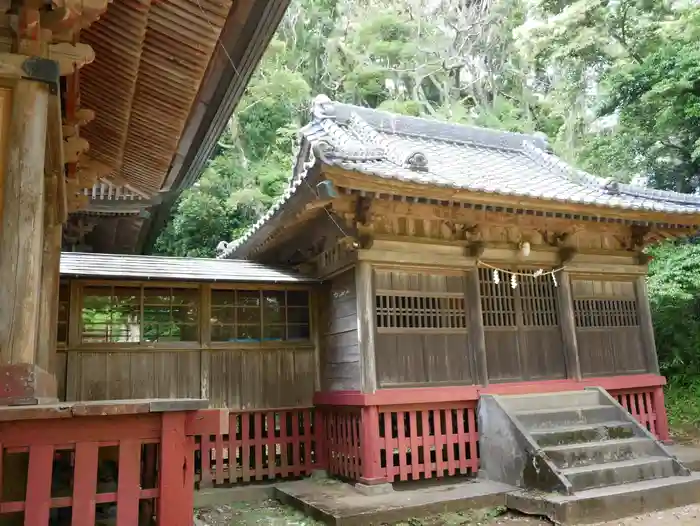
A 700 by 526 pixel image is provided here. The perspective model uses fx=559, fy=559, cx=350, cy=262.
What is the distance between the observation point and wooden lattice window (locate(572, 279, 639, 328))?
31.4ft

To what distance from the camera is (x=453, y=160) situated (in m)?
10.5

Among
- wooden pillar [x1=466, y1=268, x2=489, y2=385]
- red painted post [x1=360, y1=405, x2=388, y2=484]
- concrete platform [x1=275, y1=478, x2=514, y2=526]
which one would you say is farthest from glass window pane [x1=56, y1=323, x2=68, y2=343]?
wooden pillar [x1=466, y1=268, x2=489, y2=385]

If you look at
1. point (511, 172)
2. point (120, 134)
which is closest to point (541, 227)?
point (511, 172)

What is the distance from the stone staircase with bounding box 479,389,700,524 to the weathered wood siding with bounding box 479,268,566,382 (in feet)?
1.85

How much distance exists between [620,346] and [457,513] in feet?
16.3

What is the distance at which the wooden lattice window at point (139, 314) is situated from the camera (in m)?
8.08

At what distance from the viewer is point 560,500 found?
6191 mm

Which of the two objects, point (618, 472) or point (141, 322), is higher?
point (141, 322)

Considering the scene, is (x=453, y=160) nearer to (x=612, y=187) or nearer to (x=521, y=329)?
(x=612, y=187)

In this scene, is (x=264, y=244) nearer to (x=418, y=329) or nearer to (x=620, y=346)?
(x=418, y=329)

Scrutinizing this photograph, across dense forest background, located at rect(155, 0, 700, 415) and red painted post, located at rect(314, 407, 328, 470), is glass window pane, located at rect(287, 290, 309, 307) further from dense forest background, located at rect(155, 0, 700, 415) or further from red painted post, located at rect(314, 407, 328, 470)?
dense forest background, located at rect(155, 0, 700, 415)

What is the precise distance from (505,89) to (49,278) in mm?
28071

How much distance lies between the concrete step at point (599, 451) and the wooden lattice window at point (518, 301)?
2.17 m

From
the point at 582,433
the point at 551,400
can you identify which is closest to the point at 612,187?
the point at 551,400
